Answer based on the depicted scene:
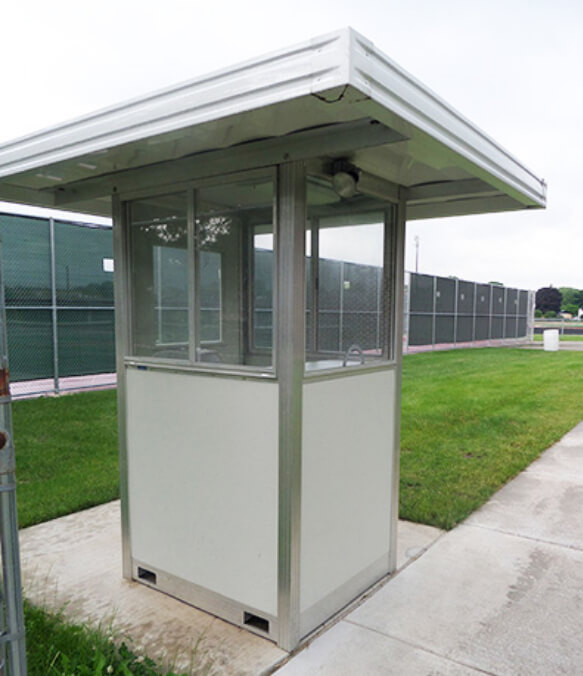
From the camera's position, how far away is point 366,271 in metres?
2.89

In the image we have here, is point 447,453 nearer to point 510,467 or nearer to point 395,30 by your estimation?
point 510,467

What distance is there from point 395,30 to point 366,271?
3.19m

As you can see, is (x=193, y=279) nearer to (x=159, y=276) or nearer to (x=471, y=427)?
(x=159, y=276)

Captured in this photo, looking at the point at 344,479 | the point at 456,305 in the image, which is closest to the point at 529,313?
the point at 456,305

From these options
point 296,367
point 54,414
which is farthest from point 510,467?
point 54,414

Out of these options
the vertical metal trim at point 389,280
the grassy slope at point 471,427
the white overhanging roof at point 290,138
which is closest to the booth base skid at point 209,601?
the vertical metal trim at point 389,280

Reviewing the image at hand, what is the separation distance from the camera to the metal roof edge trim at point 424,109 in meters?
1.50

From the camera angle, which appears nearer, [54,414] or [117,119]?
[117,119]

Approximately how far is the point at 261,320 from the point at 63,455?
4052 millimetres

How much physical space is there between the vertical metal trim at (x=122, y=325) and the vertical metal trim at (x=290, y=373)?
1.07 meters

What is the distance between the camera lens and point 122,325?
2.98m

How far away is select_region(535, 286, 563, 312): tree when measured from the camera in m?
93.6

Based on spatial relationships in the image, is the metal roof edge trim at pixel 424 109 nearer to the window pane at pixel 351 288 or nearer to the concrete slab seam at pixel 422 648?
the window pane at pixel 351 288

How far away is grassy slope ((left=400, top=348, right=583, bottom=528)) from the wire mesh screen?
3.99 meters
